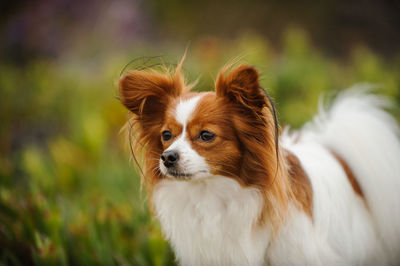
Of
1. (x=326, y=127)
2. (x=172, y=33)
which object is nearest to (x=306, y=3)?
(x=172, y=33)

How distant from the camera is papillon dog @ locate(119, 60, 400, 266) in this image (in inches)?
76.1

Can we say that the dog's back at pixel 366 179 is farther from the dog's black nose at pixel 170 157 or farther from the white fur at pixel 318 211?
the dog's black nose at pixel 170 157

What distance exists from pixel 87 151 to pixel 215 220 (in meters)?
3.13

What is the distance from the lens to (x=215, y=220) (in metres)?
2.06

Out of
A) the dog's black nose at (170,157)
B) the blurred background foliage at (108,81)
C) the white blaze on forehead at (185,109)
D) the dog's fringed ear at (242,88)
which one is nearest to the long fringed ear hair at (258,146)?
the dog's fringed ear at (242,88)

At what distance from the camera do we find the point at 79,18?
10.8m

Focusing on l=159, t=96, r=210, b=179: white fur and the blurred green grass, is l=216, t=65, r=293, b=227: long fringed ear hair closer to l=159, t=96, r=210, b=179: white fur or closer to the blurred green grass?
l=159, t=96, r=210, b=179: white fur

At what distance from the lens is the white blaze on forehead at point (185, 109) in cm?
196

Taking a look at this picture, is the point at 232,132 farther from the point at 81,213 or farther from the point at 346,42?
the point at 346,42

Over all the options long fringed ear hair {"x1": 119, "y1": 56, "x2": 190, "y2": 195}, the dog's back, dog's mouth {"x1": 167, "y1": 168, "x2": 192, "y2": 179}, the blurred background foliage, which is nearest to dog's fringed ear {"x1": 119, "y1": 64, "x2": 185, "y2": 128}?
long fringed ear hair {"x1": 119, "y1": 56, "x2": 190, "y2": 195}

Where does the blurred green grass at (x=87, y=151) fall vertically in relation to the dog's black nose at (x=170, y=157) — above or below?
below

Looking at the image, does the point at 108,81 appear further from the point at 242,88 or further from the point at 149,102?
the point at 242,88

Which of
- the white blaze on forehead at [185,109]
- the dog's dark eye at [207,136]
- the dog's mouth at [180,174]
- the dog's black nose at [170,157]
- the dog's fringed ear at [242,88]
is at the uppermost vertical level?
the dog's fringed ear at [242,88]

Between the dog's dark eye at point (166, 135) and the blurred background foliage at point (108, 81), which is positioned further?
the blurred background foliage at point (108, 81)
